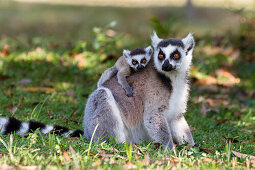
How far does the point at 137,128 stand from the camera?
175 inches

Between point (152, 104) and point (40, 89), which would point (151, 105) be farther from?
point (40, 89)

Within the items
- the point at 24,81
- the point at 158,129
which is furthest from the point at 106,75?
the point at 24,81

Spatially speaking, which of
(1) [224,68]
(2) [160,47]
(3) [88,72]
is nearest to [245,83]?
(1) [224,68]

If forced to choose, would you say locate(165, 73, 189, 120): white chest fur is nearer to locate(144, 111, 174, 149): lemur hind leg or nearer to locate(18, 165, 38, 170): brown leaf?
locate(144, 111, 174, 149): lemur hind leg

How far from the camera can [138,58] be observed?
4660mm

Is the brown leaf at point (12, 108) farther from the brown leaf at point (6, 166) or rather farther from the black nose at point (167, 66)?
the black nose at point (167, 66)

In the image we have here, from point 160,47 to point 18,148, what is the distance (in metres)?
2.09

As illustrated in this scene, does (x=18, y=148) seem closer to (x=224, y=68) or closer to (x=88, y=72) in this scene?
(x=88, y=72)

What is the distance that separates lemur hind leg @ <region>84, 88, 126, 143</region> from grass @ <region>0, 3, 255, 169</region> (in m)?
0.16

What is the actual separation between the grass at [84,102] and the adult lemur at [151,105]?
0.21m

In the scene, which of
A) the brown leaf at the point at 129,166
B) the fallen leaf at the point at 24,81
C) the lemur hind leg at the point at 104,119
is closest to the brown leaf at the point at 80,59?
the fallen leaf at the point at 24,81

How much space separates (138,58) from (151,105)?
74 centimetres

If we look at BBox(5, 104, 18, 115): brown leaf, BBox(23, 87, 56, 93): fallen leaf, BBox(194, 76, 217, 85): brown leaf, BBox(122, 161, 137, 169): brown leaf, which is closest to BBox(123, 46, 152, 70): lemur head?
BBox(122, 161, 137, 169): brown leaf

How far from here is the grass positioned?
3.30 m
